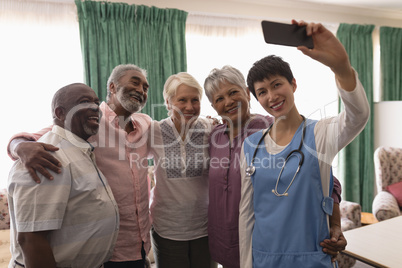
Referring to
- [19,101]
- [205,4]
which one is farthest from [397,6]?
[19,101]

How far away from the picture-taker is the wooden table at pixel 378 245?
1.55 m

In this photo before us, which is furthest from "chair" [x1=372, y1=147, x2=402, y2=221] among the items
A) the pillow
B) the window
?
the window

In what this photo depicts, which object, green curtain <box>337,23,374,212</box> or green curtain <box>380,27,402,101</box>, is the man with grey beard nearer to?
green curtain <box>337,23,374,212</box>

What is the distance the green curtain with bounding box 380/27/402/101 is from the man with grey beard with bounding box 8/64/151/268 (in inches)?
168

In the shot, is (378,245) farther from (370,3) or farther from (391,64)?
(391,64)

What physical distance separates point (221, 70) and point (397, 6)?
4.11 meters

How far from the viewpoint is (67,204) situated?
1.19 metres

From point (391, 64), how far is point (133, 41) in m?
3.98

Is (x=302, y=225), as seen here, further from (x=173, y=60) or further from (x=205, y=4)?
(x=205, y=4)

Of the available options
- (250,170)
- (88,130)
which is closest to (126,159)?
(88,130)

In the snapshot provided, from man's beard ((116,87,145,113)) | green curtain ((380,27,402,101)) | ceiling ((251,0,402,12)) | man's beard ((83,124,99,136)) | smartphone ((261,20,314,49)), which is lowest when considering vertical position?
man's beard ((83,124,99,136))

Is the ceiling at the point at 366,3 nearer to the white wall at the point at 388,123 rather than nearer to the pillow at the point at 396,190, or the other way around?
the white wall at the point at 388,123

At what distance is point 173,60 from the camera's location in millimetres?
3404

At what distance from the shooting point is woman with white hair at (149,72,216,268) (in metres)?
1.72
